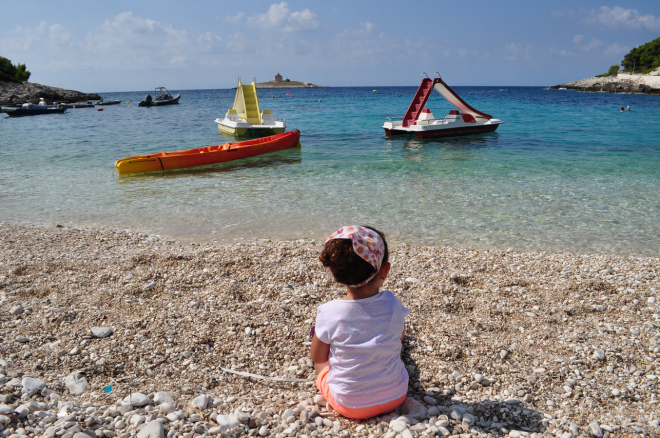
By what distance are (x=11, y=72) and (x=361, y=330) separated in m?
93.9

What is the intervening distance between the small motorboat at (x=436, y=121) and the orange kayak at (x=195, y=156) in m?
7.51

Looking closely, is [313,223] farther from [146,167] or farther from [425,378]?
[146,167]

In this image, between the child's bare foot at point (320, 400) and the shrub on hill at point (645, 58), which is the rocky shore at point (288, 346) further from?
the shrub on hill at point (645, 58)

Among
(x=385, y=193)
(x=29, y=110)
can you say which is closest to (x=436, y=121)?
(x=385, y=193)

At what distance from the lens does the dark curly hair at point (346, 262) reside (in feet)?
9.32

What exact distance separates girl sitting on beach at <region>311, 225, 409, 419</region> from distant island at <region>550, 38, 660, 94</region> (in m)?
96.7

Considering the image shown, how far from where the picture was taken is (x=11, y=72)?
73750 millimetres

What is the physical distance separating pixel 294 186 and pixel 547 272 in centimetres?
821

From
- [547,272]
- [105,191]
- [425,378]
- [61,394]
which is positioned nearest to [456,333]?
[425,378]

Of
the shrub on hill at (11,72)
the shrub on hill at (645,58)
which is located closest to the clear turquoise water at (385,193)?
the shrub on hill at (11,72)

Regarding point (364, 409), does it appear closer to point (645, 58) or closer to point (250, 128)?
point (250, 128)

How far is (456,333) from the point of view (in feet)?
14.1

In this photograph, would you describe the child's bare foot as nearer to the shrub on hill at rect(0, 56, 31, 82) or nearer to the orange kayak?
the orange kayak

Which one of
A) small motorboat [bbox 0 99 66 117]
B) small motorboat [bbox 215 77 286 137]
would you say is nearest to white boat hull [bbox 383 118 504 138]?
small motorboat [bbox 215 77 286 137]
